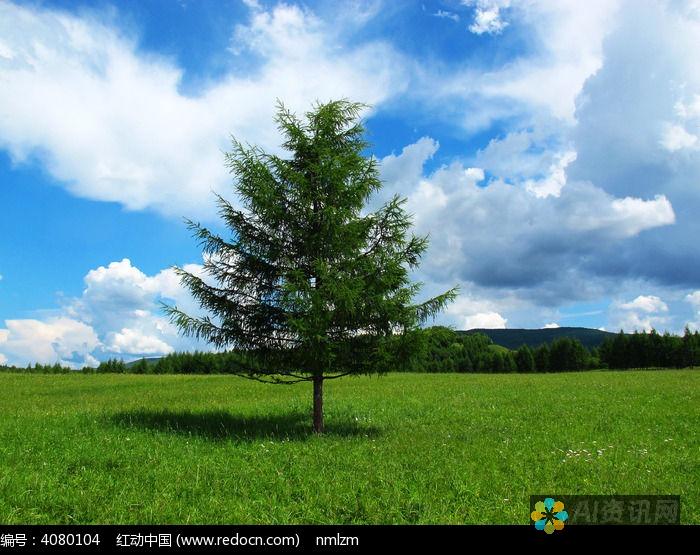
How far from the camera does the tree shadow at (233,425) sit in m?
15.0

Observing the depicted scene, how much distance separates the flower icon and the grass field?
0.23 m

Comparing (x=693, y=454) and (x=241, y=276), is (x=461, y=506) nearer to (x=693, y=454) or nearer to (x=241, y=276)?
(x=693, y=454)

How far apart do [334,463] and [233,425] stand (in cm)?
666

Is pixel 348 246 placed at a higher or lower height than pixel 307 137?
lower

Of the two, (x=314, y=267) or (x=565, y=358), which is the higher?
(x=314, y=267)

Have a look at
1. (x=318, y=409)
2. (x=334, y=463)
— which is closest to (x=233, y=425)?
Result: (x=318, y=409)

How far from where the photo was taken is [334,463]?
11.2 m

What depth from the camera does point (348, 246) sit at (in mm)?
14609

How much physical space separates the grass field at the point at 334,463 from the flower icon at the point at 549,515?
9.1 inches
